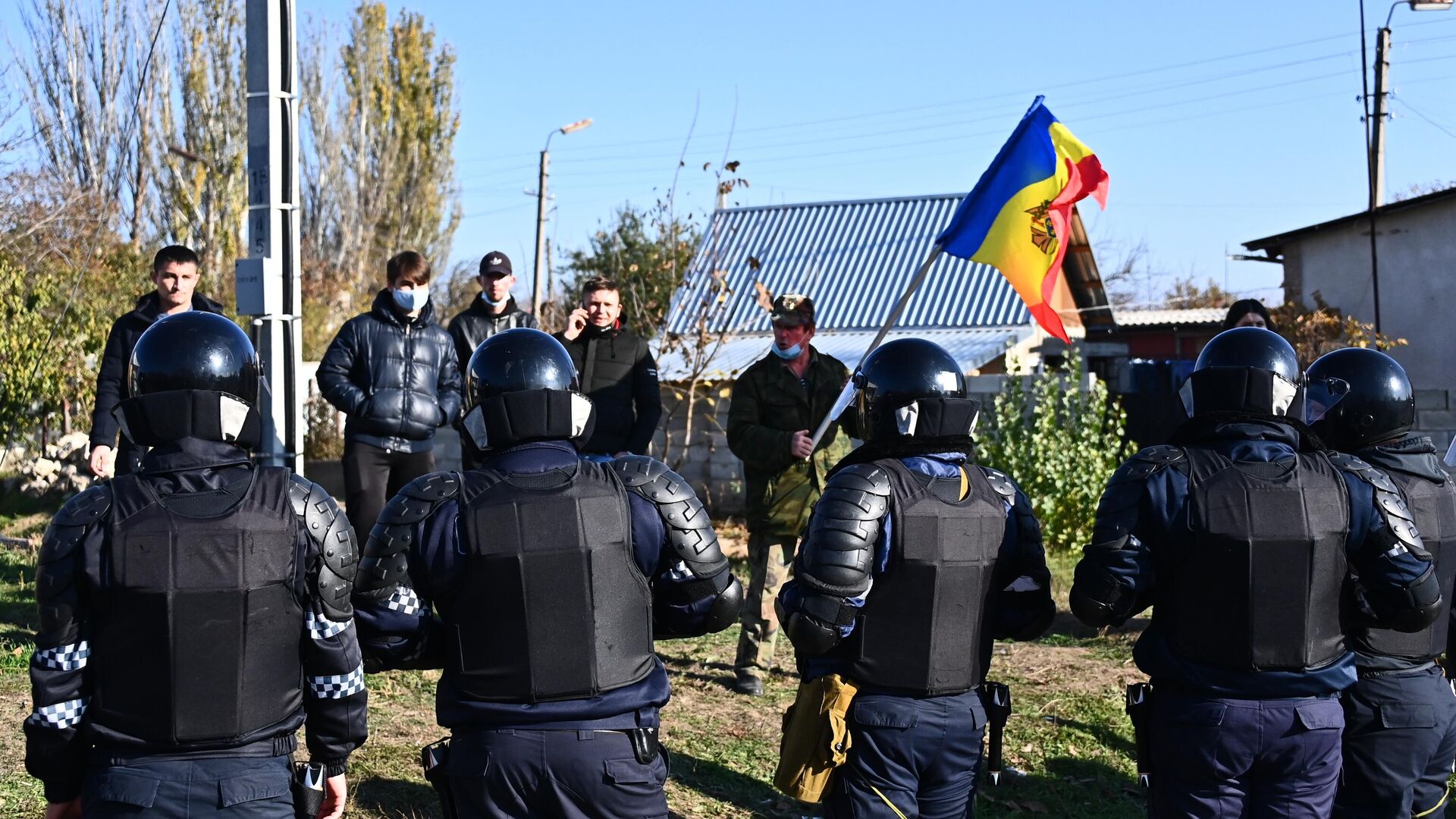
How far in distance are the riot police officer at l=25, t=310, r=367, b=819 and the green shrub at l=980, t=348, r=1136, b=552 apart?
8.37m

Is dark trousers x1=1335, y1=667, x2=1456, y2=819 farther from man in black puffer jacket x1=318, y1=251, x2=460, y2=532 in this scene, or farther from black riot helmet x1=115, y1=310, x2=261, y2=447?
man in black puffer jacket x1=318, y1=251, x2=460, y2=532

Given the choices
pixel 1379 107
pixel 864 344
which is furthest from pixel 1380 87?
pixel 864 344

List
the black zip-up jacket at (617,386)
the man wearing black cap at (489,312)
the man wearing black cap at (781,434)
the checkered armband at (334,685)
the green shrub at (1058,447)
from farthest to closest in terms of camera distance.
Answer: the green shrub at (1058,447), the man wearing black cap at (489,312), the black zip-up jacket at (617,386), the man wearing black cap at (781,434), the checkered armband at (334,685)

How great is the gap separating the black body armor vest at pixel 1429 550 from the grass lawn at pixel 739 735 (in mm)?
1775

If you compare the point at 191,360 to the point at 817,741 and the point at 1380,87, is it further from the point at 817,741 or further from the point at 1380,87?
the point at 1380,87

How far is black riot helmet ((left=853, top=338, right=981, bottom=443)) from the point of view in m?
3.74

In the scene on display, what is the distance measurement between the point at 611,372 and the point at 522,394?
355 centimetres

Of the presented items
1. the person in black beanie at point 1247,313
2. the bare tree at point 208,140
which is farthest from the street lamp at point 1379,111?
the bare tree at point 208,140

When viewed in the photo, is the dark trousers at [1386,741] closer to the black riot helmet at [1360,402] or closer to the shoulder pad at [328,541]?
the black riot helmet at [1360,402]

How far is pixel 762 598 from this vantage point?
21.8 feet

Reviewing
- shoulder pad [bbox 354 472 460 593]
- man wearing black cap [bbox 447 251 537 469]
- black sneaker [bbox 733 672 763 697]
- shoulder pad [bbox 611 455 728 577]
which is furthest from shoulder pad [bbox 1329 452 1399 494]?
man wearing black cap [bbox 447 251 537 469]

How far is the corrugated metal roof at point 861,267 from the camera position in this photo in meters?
20.4

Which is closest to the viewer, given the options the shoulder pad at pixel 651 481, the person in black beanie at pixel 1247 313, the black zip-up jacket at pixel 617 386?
the shoulder pad at pixel 651 481

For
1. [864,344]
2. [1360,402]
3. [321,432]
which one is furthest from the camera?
[864,344]
